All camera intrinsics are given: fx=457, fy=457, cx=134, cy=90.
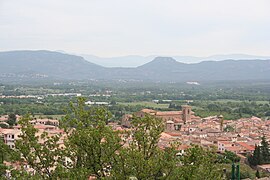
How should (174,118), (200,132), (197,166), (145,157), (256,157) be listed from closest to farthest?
(197,166) < (145,157) < (256,157) < (200,132) < (174,118)

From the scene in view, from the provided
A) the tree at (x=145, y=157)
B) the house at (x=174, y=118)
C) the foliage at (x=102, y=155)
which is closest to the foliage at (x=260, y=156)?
the house at (x=174, y=118)

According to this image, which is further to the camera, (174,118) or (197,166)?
(174,118)

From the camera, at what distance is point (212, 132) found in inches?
1527

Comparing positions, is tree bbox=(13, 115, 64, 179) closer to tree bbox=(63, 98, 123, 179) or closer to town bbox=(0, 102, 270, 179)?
tree bbox=(63, 98, 123, 179)

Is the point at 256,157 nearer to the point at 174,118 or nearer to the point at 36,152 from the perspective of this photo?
the point at 36,152

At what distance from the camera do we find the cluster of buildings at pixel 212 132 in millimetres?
30969

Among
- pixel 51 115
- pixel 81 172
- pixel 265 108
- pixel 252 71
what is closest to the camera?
pixel 81 172

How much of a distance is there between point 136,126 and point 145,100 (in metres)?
74.2

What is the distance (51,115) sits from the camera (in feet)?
177

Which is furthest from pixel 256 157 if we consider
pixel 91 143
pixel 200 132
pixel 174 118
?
pixel 174 118

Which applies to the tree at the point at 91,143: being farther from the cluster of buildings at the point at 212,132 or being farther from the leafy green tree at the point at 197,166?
the cluster of buildings at the point at 212,132

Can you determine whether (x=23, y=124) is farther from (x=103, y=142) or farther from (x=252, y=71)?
(x=252, y=71)

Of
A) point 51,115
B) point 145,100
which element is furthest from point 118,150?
point 145,100

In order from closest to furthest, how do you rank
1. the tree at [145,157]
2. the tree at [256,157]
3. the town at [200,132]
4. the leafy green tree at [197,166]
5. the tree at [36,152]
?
the tree at [145,157] < the leafy green tree at [197,166] < the tree at [36,152] < the tree at [256,157] < the town at [200,132]
